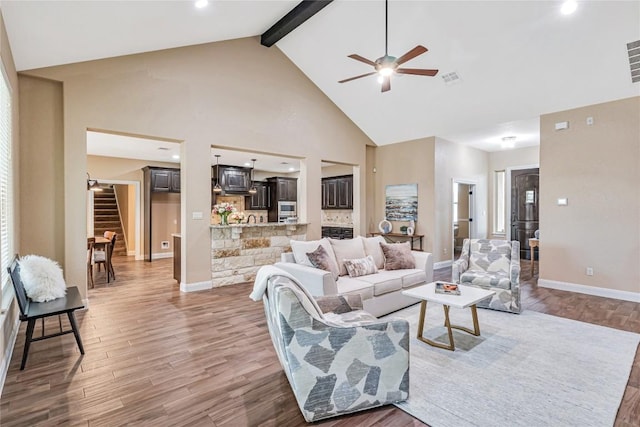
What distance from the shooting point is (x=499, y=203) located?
8.61 m

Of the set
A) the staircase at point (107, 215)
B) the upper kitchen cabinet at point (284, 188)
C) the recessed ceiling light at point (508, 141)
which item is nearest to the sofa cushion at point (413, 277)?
the recessed ceiling light at point (508, 141)

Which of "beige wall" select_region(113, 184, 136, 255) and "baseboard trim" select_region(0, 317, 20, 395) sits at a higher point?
"beige wall" select_region(113, 184, 136, 255)

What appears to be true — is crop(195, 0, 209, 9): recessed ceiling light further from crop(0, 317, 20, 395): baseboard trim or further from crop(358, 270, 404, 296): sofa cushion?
crop(0, 317, 20, 395): baseboard trim

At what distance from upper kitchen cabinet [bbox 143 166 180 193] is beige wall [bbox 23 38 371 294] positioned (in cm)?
383

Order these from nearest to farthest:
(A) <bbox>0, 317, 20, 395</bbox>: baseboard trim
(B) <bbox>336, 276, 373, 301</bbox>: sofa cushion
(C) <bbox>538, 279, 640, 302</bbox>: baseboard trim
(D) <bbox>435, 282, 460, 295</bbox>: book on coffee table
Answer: (A) <bbox>0, 317, 20, 395</bbox>: baseboard trim → (D) <bbox>435, 282, 460, 295</bbox>: book on coffee table → (B) <bbox>336, 276, 373, 301</bbox>: sofa cushion → (C) <bbox>538, 279, 640, 302</bbox>: baseboard trim

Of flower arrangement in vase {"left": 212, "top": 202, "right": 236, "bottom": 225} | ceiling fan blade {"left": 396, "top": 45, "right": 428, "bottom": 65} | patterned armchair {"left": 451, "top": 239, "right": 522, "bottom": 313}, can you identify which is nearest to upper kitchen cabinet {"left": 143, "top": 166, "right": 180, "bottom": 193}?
flower arrangement in vase {"left": 212, "top": 202, "right": 236, "bottom": 225}

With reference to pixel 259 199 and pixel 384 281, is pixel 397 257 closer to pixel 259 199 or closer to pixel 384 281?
pixel 384 281

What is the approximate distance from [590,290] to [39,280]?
7.10m

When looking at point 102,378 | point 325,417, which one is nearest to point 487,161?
point 325,417

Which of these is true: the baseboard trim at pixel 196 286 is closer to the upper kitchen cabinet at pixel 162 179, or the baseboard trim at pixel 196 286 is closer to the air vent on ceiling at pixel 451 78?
the upper kitchen cabinet at pixel 162 179

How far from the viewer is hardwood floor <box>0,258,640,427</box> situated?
2.03 meters

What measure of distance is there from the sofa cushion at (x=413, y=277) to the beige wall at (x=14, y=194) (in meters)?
3.87

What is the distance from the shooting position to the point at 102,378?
2.49 m

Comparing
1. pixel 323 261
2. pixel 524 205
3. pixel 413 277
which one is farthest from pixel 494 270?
pixel 524 205
